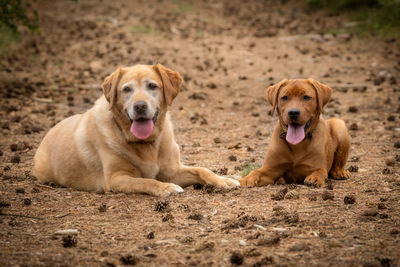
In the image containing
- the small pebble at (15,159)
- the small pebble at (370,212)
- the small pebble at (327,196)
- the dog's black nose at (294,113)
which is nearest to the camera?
the small pebble at (370,212)

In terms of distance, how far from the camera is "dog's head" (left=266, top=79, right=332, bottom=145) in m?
6.20

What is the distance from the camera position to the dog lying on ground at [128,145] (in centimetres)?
610

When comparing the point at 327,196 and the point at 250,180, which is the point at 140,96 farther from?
the point at 327,196

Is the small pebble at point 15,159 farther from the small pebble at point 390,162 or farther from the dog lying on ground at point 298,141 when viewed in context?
the small pebble at point 390,162

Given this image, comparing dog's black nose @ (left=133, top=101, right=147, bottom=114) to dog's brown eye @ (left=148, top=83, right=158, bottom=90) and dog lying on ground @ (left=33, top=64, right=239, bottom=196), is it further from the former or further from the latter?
dog's brown eye @ (left=148, top=83, right=158, bottom=90)

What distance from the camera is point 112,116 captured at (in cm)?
645

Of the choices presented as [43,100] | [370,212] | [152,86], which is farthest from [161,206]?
[43,100]

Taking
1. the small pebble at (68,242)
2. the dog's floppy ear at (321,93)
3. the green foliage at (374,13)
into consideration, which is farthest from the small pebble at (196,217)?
the green foliage at (374,13)

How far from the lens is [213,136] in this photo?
384 inches

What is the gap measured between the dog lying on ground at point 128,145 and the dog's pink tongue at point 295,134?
0.89 m

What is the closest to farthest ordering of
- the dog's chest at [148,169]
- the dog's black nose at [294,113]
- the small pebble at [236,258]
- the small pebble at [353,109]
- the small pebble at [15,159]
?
the small pebble at [236,258]
the dog's black nose at [294,113]
the dog's chest at [148,169]
the small pebble at [15,159]
the small pebble at [353,109]

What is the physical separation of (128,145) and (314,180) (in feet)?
7.91

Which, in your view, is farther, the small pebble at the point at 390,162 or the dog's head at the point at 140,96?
the small pebble at the point at 390,162

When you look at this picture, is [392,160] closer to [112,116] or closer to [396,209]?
[396,209]
